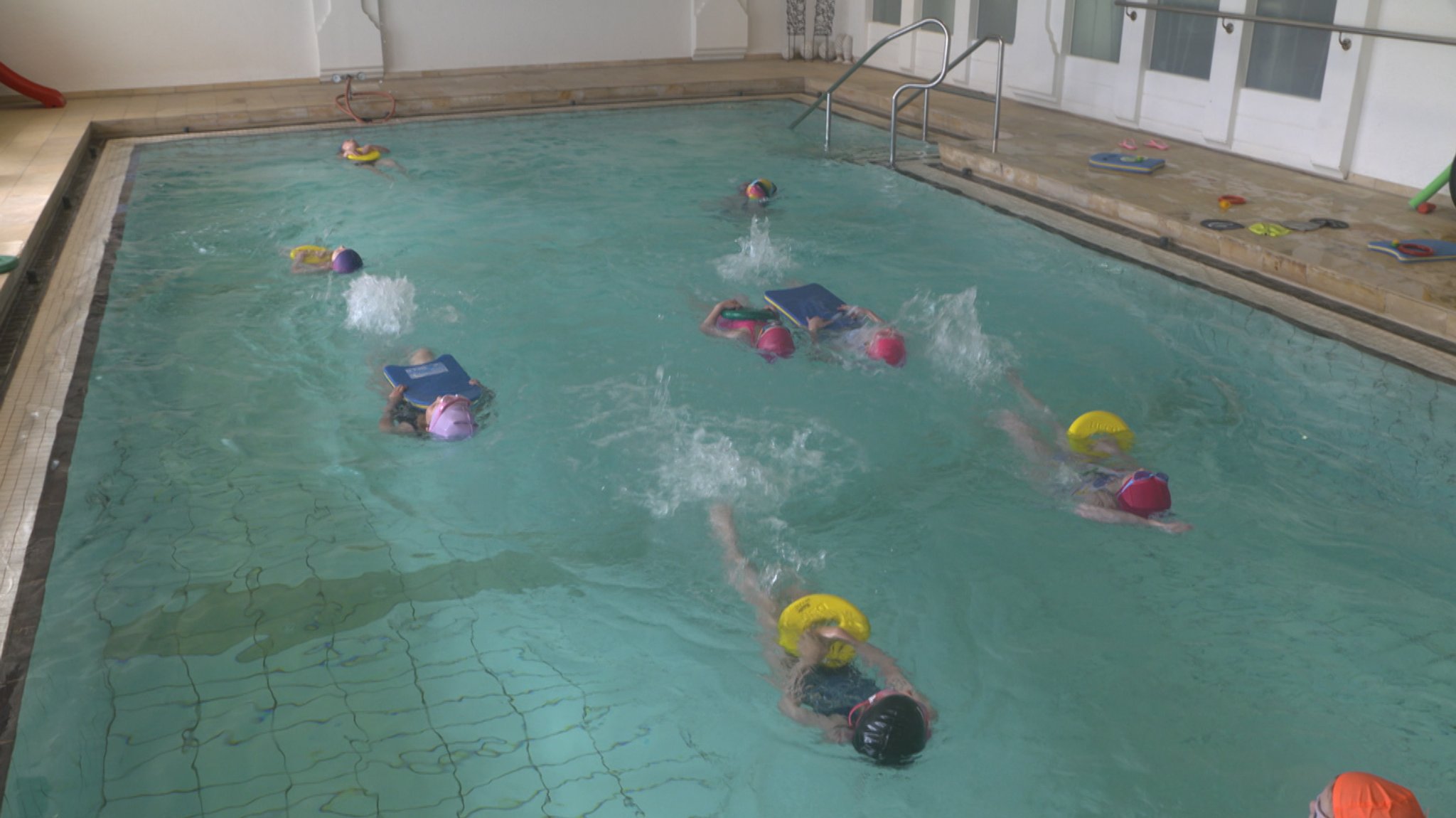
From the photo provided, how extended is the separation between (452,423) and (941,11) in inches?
380

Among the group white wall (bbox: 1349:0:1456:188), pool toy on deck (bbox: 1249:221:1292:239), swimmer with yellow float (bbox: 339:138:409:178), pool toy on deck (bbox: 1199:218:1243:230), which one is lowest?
swimmer with yellow float (bbox: 339:138:409:178)

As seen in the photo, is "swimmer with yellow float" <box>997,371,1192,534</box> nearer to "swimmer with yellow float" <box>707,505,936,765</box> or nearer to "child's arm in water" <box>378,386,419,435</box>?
"swimmer with yellow float" <box>707,505,936,765</box>

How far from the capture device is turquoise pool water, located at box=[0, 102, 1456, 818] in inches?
116

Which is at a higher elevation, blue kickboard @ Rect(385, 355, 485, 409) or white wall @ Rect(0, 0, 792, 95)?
white wall @ Rect(0, 0, 792, 95)

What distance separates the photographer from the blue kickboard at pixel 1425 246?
575cm

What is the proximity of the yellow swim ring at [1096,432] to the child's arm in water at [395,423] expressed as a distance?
285cm

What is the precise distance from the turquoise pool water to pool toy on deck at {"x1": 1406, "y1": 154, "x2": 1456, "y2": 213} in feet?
5.13

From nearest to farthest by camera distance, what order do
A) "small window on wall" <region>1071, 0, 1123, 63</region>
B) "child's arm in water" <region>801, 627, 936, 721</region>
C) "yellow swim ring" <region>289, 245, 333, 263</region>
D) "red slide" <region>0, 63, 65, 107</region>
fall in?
"child's arm in water" <region>801, 627, 936, 721</region> → "yellow swim ring" <region>289, 245, 333, 263</region> → "small window on wall" <region>1071, 0, 1123, 63</region> → "red slide" <region>0, 63, 65, 107</region>

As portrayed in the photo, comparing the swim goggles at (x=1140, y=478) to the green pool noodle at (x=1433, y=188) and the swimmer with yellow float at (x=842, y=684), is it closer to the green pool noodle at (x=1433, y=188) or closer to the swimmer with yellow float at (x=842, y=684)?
the swimmer with yellow float at (x=842, y=684)

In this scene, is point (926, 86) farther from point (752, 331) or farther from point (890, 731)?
point (890, 731)

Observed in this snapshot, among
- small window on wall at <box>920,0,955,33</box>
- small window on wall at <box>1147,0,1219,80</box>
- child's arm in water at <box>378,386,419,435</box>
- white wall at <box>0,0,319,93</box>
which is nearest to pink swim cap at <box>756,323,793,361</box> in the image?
child's arm in water at <box>378,386,419,435</box>

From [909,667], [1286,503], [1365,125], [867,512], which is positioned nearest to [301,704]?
[909,667]

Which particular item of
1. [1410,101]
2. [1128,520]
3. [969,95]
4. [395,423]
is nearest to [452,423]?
[395,423]

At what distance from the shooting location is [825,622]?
328 cm
